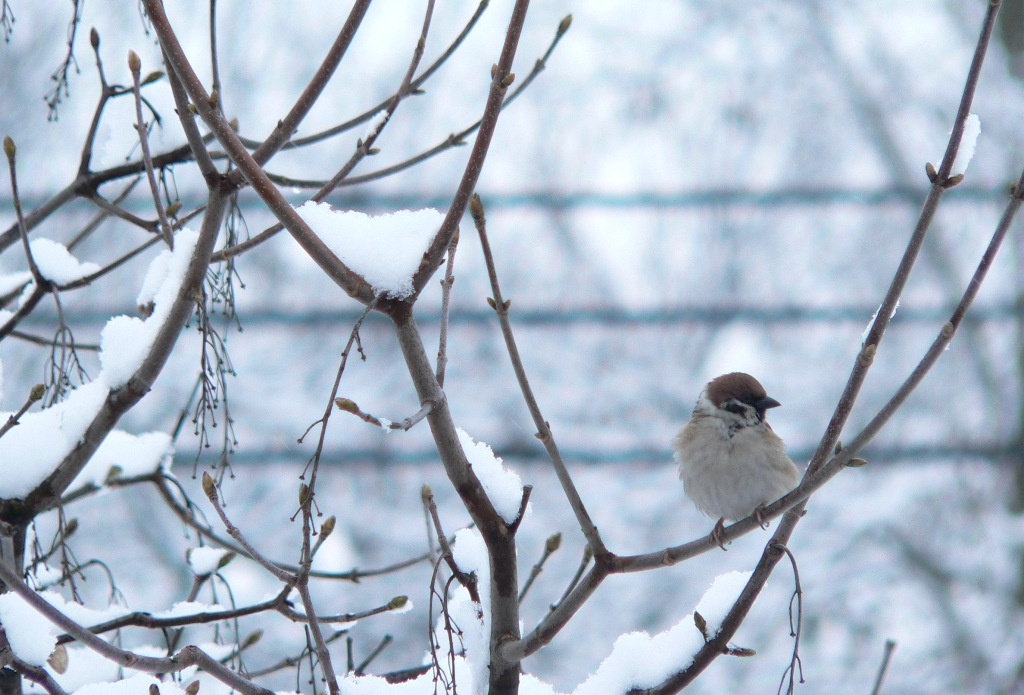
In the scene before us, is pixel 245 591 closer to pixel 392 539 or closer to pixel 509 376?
pixel 392 539

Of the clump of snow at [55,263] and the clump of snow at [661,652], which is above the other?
the clump of snow at [55,263]

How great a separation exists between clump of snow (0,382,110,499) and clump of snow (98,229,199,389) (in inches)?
1.4

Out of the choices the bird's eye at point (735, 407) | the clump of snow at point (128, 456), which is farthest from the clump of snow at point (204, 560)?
the bird's eye at point (735, 407)

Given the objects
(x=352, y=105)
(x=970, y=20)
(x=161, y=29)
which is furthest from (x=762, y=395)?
(x=970, y=20)

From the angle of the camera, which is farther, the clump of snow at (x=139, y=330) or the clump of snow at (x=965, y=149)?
the clump of snow at (x=139, y=330)

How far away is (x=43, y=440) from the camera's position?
1.34 metres

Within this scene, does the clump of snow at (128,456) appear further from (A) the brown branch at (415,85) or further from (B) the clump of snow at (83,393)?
(A) the brown branch at (415,85)

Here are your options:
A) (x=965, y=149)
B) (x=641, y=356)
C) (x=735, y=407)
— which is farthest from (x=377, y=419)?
(x=641, y=356)

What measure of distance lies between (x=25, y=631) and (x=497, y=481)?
571 mm

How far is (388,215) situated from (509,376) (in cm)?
406

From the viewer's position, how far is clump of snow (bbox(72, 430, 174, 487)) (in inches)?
64.1

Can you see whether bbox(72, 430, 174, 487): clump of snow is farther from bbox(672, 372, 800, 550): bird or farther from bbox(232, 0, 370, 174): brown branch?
bbox(672, 372, 800, 550): bird

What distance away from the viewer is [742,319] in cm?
528

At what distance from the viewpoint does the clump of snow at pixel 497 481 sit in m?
1.20
